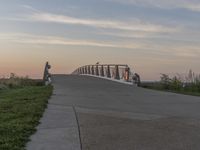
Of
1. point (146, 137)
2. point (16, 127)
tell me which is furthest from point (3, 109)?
point (146, 137)

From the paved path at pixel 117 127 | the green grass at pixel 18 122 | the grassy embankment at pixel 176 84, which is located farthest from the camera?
the grassy embankment at pixel 176 84

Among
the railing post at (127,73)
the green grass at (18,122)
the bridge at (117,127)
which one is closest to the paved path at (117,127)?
the bridge at (117,127)

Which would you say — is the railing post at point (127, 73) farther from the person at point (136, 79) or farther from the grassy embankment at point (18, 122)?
the grassy embankment at point (18, 122)

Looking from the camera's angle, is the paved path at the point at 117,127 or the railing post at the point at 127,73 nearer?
the paved path at the point at 117,127

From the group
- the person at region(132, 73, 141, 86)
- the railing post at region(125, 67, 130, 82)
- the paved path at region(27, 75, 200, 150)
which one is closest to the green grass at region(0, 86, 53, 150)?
the paved path at region(27, 75, 200, 150)

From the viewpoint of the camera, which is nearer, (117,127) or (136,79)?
(117,127)

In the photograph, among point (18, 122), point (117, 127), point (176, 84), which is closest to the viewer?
point (117, 127)

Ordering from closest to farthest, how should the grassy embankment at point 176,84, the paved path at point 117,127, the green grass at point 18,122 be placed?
the green grass at point 18,122 → the paved path at point 117,127 → the grassy embankment at point 176,84

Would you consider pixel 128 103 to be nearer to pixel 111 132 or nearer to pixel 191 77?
pixel 111 132

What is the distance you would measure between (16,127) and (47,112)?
3164 millimetres

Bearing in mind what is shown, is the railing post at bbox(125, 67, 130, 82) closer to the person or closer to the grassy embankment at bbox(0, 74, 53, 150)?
the person

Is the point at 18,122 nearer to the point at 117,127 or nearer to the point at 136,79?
the point at 117,127

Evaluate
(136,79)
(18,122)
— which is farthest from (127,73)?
(18,122)

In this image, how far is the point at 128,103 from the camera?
18312mm
